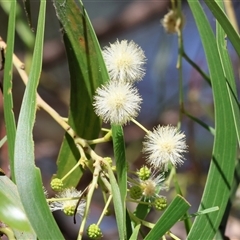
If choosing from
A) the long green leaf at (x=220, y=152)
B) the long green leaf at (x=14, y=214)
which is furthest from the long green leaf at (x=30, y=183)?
the long green leaf at (x=220, y=152)

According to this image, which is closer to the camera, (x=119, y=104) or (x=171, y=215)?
(x=171, y=215)

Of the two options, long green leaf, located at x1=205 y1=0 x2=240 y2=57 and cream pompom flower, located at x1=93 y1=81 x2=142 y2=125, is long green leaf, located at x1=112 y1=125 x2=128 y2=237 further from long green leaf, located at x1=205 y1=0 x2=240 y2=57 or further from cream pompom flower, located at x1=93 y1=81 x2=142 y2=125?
long green leaf, located at x1=205 y1=0 x2=240 y2=57

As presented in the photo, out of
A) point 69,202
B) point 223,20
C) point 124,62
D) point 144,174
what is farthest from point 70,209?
point 223,20

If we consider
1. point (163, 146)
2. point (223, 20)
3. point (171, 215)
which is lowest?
point (171, 215)

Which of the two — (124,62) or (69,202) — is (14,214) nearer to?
(69,202)

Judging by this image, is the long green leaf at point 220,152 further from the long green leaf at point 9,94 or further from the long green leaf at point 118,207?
the long green leaf at point 9,94

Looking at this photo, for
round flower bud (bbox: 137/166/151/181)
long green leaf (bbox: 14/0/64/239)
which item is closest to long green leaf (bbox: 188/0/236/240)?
round flower bud (bbox: 137/166/151/181)
